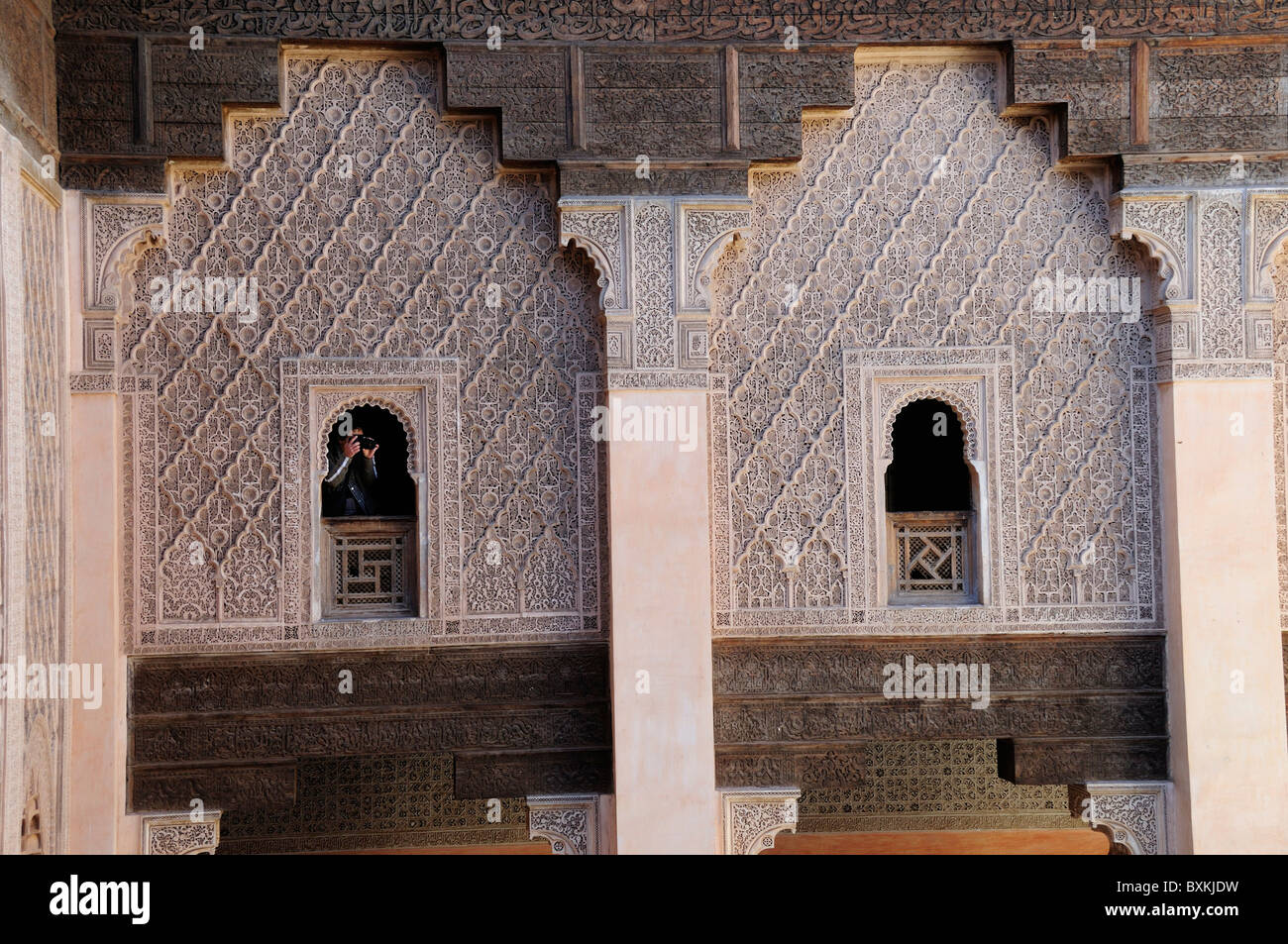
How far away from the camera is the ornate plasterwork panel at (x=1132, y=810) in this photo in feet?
16.2

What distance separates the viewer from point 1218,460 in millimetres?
4879

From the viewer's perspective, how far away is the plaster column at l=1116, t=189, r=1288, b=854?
15.9ft

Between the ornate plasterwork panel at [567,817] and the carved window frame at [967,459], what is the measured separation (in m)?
1.42

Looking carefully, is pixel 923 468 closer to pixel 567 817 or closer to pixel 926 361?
pixel 926 361

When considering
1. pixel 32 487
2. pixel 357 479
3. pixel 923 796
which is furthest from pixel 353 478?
pixel 923 796

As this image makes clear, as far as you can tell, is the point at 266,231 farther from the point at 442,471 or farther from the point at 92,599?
the point at 92,599

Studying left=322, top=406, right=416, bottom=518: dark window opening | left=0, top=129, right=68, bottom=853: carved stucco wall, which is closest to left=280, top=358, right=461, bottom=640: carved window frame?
left=322, top=406, right=416, bottom=518: dark window opening

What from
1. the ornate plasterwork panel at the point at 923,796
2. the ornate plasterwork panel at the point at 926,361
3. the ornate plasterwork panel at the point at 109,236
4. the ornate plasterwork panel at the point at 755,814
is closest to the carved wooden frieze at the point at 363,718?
the ornate plasterwork panel at the point at 755,814

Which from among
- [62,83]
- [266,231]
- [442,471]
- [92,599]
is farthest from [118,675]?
[62,83]

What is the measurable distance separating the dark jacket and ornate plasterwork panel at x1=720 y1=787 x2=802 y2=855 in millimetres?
2001

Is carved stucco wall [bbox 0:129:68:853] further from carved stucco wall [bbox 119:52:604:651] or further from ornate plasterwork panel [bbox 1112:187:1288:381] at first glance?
ornate plasterwork panel [bbox 1112:187:1288:381]

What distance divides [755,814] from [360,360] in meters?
2.53

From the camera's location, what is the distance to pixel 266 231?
189 inches
